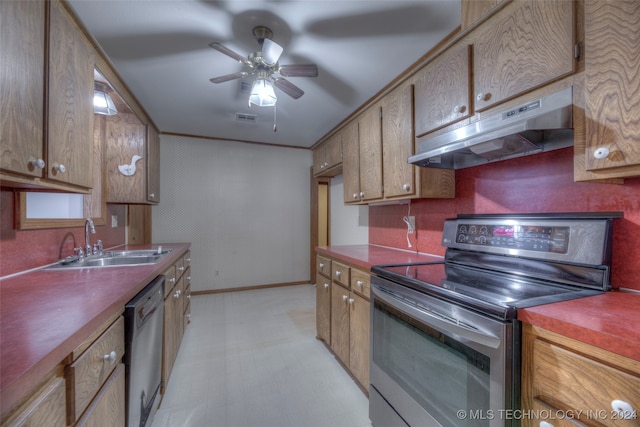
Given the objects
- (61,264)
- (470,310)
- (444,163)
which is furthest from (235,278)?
(470,310)

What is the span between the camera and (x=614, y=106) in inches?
34.2

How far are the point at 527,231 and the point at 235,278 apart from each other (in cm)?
383

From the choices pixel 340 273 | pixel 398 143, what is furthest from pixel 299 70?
pixel 340 273

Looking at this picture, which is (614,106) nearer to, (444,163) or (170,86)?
(444,163)

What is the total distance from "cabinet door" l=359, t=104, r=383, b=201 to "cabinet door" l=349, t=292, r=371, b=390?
89 cm

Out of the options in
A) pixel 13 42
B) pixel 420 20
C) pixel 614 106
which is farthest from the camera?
pixel 420 20

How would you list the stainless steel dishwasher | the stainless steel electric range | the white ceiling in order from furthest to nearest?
1. the white ceiling
2. the stainless steel dishwasher
3. the stainless steel electric range

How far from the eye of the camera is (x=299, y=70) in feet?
6.07

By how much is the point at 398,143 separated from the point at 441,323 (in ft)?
4.39

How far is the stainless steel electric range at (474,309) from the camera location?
86 centimetres

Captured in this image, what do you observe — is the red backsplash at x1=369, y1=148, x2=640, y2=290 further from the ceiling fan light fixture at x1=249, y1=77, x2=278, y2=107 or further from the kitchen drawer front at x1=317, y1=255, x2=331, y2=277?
the ceiling fan light fixture at x1=249, y1=77, x2=278, y2=107

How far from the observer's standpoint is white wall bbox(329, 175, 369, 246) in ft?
10.4

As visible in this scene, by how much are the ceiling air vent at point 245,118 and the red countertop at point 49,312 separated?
7.04 feet

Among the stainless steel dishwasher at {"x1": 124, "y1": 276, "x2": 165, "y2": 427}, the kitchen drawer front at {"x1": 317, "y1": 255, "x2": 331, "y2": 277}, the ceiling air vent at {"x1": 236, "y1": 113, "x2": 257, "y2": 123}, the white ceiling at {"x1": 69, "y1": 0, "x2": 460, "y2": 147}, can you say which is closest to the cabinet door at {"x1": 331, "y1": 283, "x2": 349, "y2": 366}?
the kitchen drawer front at {"x1": 317, "y1": 255, "x2": 331, "y2": 277}
